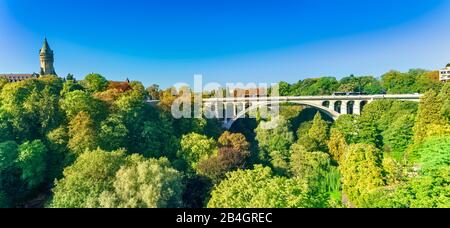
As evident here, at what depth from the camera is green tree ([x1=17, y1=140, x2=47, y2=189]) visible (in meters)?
13.8

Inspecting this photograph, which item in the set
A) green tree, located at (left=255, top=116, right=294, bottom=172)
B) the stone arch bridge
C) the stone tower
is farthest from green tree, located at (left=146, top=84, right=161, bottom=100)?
the stone tower

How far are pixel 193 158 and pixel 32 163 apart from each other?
6.46 metres

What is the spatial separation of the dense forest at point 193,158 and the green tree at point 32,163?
0.04 meters

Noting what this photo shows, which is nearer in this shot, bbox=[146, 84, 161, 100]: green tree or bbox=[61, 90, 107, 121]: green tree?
bbox=[61, 90, 107, 121]: green tree

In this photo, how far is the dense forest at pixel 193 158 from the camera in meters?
10.5

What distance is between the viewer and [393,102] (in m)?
25.7

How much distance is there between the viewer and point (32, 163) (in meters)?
14.1

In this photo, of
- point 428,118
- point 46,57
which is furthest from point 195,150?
point 46,57

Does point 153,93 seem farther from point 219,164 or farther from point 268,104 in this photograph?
point 219,164

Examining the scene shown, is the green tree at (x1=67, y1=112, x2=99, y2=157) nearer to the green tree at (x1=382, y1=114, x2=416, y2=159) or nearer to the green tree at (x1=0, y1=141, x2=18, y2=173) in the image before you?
the green tree at (x1=0, y1=141, x2=18, y2=173)

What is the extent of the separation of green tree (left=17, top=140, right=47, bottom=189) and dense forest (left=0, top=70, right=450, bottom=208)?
0.04 meters

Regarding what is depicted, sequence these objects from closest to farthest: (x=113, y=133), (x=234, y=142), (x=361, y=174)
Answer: (x=361, y=174) < (x=113, y=133) < (x=234, y=142)

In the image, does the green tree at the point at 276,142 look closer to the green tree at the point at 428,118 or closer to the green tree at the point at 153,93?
the green tree at the point at 428,118
